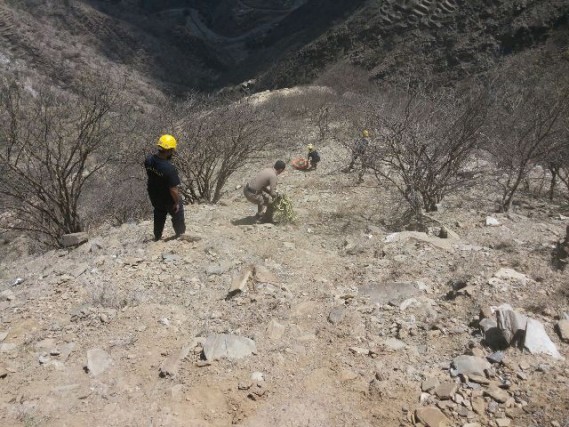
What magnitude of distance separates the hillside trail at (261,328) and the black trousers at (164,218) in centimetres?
15

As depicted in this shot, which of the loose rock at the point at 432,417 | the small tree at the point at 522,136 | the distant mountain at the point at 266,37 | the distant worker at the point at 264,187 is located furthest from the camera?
the distant mountain at the point at 266,37

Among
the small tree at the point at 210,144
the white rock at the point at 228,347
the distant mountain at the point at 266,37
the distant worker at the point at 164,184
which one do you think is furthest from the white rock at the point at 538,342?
the distant mountain at the point at 266,37

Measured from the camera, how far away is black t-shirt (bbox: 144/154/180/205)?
483cm

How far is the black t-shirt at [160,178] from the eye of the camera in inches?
190

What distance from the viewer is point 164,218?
5.29m

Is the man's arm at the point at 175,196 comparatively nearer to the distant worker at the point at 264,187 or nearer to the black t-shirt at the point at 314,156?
the distant worker at the point at 264,187

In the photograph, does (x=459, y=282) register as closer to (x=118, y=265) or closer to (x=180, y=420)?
(x=180, y=420)

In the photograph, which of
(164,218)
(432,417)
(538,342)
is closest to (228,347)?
(432,417)

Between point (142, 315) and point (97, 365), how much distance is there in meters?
0.69

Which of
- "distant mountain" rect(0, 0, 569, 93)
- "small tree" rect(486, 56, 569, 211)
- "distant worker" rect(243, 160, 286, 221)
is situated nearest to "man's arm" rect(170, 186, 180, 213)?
"distant worker" rect(243, 160, 286, 221)

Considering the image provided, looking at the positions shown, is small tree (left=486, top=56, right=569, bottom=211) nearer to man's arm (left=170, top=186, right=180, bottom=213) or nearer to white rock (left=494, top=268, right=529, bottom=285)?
white rock (left=494, top=268, right=529, bottom=285)

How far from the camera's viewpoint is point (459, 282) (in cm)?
412

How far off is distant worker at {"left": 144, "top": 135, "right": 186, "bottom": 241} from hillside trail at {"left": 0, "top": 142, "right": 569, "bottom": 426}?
0.25 meters

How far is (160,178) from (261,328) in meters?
2.16
